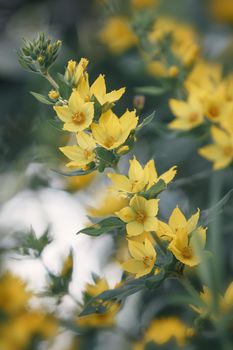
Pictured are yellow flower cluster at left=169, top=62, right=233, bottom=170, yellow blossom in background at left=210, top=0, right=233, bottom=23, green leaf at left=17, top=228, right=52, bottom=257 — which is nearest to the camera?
green leaf at left=17, top=228, right=52, bottom=257

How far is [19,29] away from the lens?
2.07 metres

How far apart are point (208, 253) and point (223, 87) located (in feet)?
1.26

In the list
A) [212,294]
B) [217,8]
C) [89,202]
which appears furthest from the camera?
[217,8]

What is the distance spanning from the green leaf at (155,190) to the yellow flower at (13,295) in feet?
1.32

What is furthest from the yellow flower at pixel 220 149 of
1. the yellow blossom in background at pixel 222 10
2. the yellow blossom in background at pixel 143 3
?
the yellow blossom in background at pixel 222 10

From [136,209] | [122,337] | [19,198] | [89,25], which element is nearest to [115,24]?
[89,25]

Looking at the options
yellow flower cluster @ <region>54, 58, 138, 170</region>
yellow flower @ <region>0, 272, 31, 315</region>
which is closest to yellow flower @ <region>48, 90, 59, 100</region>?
yellow flower cluster @ <region>54, 58, 138, 170</region>

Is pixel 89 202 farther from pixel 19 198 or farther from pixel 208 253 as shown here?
pixel 208 253

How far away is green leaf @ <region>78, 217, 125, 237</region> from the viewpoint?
0.71m

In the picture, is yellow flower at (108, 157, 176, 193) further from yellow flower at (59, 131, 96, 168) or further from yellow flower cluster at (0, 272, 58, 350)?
yellow flower cluster at (0, 272, 58, 350)

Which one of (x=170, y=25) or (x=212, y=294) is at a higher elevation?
(x=212, y=294)

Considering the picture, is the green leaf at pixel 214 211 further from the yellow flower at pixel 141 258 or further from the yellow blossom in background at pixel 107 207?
the yellow blossom in background at pixel 107 207

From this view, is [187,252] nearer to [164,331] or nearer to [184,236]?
[184,236]

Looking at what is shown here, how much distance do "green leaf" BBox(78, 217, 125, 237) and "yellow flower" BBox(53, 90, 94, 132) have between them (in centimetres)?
10
